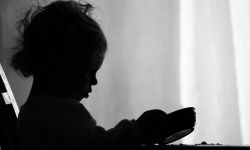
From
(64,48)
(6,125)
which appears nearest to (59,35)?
(64,48)

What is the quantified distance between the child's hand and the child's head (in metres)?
0.11

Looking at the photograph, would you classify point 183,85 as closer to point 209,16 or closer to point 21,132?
point 209,16

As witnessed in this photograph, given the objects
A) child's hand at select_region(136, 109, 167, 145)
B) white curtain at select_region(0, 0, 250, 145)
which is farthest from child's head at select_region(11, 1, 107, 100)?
white curtain at select_region(0, 0, 250, 145)

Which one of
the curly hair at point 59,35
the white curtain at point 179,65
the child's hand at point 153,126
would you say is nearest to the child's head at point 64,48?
the curly hair at point 59,35

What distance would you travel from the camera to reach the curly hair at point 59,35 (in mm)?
426

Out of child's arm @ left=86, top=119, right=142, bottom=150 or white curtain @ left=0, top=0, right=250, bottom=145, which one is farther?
white curtain @ left=0, top=0, right=250, bottom=145

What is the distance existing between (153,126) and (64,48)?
0.16m

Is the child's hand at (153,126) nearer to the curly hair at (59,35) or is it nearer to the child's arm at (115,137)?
the child's arm at (115,137)

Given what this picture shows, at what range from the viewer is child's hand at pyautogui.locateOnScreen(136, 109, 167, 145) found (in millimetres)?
358

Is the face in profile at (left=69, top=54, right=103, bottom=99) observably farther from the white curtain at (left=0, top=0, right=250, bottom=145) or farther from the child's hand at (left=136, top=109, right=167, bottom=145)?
the white curtain at (left=0, top=0, right=250, bottom=145)

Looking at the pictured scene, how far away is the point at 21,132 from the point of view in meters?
0.43

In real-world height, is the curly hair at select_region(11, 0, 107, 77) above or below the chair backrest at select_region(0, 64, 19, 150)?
above

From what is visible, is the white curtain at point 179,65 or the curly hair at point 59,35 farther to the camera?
the white curtain at point 179,65

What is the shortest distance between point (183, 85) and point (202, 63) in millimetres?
106
